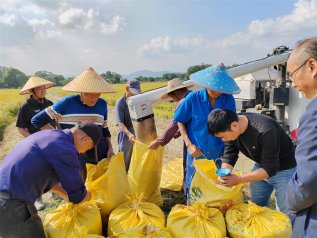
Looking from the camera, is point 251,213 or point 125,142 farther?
point 125,142

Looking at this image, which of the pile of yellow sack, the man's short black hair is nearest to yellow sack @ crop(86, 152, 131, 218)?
the pile of yellow sack

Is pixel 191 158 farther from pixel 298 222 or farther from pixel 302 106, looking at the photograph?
pixel 302 106

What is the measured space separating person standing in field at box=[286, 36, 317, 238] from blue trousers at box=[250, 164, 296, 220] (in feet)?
3.61

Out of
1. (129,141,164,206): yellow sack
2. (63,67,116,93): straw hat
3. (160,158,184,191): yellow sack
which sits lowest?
(160,158,184,191): yellow sack

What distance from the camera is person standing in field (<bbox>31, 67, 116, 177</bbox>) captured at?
2.89 m

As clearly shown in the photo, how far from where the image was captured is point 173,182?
13.4ft

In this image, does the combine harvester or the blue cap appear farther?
the blue cap

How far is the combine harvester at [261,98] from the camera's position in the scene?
3.32 meters

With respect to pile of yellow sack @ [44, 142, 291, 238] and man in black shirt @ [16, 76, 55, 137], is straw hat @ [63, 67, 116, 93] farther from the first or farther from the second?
man in black shirt @ [16, 76, 55, 137]

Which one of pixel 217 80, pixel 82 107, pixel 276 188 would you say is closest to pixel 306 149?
pixel 276 188

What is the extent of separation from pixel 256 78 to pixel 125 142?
280cm

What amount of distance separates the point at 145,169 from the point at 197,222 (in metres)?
1.29

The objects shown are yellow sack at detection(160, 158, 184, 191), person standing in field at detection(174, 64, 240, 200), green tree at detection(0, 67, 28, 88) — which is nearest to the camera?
person standing in field at detection(174, 64, 240, 200)

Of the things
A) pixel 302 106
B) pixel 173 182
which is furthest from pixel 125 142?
pixel 302 106
